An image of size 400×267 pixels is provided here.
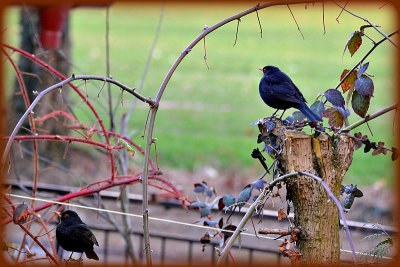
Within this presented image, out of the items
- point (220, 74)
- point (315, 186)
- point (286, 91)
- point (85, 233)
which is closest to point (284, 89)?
point (286, 91)

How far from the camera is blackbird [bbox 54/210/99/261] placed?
7.70ft

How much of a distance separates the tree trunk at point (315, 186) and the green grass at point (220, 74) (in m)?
1.62

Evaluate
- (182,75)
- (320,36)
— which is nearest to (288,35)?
(320,36)

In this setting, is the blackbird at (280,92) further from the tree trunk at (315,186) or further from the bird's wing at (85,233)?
the bird's wing at (85,233)

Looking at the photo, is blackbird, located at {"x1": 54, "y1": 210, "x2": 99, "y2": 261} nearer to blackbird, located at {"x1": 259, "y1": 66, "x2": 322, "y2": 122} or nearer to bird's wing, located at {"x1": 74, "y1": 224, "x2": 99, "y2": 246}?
bird's wing, located at {"x1": 74, "y1": 224, "x2": 99, "y2": 246}

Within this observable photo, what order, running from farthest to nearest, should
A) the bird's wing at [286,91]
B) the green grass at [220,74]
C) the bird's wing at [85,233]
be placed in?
1. the green grass at [220,74]
2. the bird's wing at [286,91]
3. the bird's wing at [85,233]

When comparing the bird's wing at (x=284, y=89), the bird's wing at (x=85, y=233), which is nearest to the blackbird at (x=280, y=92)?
the bird's wing at (x=284, y=89)

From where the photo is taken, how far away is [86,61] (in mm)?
11633

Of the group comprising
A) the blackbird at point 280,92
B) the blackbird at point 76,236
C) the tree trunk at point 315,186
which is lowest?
the blackbird at point 76,236

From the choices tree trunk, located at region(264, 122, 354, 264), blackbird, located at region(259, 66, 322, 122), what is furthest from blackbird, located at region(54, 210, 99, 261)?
blackbird, located at region(259, 66, 322, 122)

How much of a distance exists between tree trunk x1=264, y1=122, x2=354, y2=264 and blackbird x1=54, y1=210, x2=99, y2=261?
38.6 inches

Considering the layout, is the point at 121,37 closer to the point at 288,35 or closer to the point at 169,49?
the point at 169,49

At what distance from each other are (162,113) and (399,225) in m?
6.88

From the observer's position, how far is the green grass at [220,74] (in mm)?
7086
